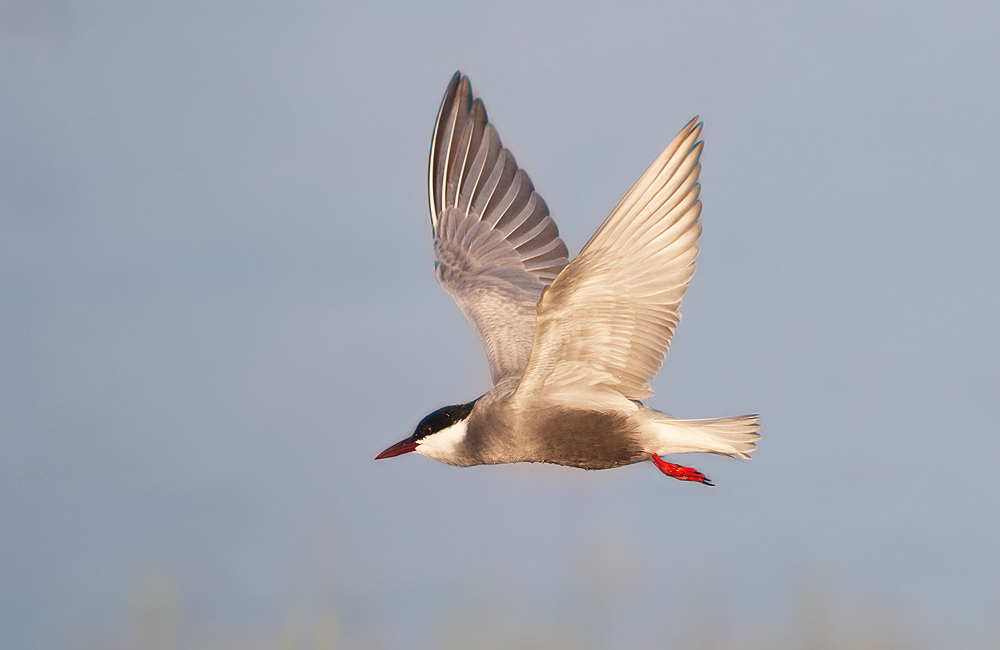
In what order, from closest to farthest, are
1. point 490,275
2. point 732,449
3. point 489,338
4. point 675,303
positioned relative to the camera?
point 675,303 < point 732,449 < point 489,338 < point 490,275

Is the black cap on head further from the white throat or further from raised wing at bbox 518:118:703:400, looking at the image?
raised wing at bbox 518:118:703:400

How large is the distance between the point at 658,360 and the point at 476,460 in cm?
196

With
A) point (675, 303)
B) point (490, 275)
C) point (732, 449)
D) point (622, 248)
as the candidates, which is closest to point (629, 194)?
point (622, 248)

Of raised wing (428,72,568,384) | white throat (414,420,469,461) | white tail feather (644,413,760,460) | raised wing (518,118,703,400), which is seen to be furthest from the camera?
raised wing (428,72,568,384)

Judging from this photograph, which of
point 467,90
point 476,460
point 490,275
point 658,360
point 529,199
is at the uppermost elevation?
point 467,90

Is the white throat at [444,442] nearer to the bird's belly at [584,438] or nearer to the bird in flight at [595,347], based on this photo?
the bird in flight at [595,347]

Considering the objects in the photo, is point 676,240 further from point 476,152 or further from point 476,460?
point 476,152

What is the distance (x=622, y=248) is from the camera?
28.0ft

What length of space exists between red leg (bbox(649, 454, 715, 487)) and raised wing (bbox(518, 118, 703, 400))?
83 centimetres

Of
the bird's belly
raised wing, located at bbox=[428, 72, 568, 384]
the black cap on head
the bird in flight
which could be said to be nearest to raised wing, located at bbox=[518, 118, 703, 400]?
the bird in flight

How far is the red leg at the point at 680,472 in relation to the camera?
10.1 metres

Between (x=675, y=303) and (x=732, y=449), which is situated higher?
(x=675, y=303)

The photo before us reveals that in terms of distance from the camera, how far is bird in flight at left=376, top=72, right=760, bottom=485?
27.8ft

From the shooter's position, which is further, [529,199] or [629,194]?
[529,199]
